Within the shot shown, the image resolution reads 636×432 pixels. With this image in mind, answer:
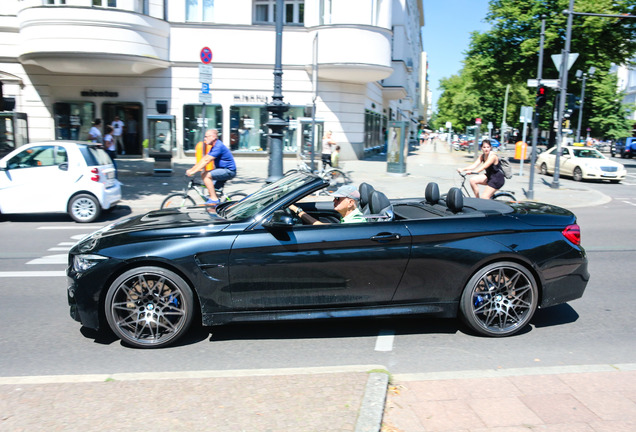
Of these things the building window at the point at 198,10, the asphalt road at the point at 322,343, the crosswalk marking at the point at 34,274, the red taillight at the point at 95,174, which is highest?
the building window at the point at 198,10

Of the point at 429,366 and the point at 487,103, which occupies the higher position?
the point at 487,103

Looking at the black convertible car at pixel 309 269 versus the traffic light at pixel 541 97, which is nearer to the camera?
the black convertible car at pixel 309 269

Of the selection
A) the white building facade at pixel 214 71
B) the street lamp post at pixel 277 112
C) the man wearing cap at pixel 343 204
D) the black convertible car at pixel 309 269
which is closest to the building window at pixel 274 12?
the white building facade at pixel 214 71

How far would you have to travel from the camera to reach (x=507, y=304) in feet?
15.8

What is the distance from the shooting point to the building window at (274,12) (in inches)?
985

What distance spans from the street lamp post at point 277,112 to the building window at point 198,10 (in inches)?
481

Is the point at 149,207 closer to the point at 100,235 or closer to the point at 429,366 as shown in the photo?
the point at 100,235

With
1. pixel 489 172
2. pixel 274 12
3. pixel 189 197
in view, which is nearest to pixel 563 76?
pixel 489 172

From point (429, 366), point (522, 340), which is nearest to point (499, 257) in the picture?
point (522, 340)

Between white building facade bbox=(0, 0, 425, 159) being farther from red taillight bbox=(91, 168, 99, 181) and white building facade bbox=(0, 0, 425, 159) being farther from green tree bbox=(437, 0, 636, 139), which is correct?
red taillight bbox=(91, 168, 99, 181)

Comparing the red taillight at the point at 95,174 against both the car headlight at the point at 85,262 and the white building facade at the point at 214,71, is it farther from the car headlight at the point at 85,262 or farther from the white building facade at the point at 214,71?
the white building facade at the point at 214,71

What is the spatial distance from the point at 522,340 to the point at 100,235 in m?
3.81

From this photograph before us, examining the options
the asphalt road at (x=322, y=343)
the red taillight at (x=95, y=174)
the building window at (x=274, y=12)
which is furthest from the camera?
the building window at (x=274, y=12)

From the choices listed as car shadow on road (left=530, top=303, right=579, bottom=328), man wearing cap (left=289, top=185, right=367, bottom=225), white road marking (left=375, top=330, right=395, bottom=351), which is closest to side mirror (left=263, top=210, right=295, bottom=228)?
man wearing cap (left=289, top=185, right=367, bottom=225)
